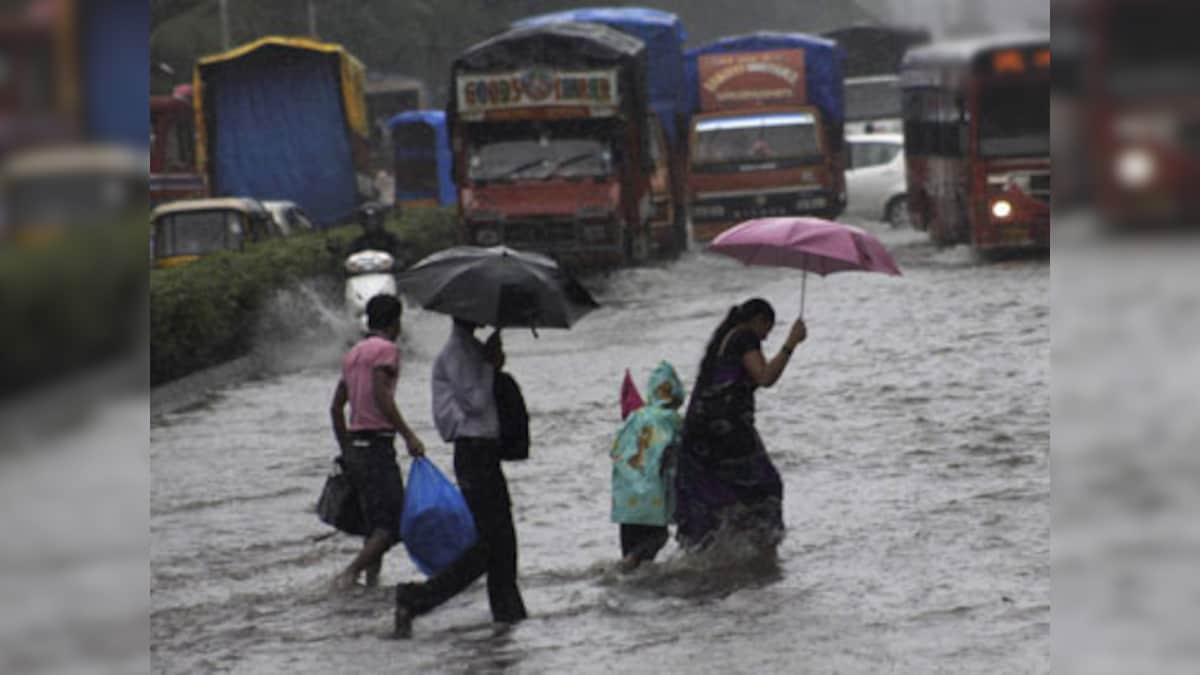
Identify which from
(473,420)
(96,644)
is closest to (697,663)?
(473,420)

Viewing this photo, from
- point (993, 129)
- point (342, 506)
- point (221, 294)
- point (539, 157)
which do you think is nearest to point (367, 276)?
point (221, 294)

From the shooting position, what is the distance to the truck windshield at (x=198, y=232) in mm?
18125

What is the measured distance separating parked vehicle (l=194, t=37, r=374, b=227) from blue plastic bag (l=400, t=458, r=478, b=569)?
59.5 feet

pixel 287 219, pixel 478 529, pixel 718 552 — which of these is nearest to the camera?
pixel 478 529

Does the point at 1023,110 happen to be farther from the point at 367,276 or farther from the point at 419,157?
the point at 419,157

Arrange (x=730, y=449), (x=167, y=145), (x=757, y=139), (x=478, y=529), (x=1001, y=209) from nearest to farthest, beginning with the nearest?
1. (x=1001, y=209)
2. (x=478, y=529)
3. (x=167, y=145)
4. (x=730, y=449)
5. (x=757, y=139)

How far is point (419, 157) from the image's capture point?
40062 mm

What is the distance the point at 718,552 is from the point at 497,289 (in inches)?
66.4

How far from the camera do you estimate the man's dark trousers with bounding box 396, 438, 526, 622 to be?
6.46 m

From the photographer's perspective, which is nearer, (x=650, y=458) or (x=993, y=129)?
(x=993, y=129)

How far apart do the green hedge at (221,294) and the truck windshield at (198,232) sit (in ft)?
1.38

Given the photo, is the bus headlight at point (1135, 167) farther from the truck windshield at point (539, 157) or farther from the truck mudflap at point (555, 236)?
the truck windshield at point (539, 157)

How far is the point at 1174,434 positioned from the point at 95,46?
0.78 m

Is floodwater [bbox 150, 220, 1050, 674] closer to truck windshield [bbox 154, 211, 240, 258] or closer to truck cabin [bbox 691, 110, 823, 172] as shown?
truck windshield [bbox 154, 211, 240, 258]
